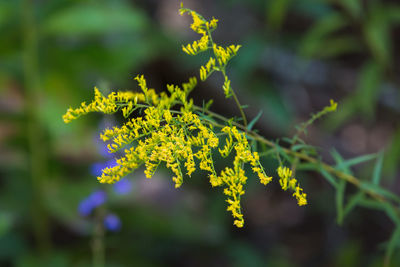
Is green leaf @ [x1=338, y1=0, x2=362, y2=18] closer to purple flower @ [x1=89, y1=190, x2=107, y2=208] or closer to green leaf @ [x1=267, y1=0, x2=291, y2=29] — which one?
green leaf @ [x1=267, y1=0, x2=291, y2=29]

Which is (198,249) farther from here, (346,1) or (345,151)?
(346,1)

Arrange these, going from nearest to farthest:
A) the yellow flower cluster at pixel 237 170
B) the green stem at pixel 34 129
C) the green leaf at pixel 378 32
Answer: the yellow flower cluster at pixel 237 170 → the green leaf at pixel 378 32 → the green stem at pixel 34 129

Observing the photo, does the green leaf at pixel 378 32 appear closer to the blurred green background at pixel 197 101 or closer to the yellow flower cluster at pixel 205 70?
the blurred green background at pixel 197 101

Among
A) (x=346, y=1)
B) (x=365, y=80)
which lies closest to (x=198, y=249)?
(x=365, y=80)

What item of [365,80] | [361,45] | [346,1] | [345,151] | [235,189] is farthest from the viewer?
[345,151]

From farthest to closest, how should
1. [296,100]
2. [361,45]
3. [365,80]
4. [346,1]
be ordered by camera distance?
[296,100] < [361,45] < [365,80] < [346,1]

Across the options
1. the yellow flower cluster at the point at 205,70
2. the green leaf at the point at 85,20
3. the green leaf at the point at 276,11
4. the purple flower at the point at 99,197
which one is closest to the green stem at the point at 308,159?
the yellow flower cluster at the point at 205,70

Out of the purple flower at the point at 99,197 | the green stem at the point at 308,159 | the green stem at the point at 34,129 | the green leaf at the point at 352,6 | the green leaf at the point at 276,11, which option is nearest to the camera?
the green stem at the point at 308,159

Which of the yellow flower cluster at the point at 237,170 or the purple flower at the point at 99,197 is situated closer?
the yellow flower cluster at the point at 237,170

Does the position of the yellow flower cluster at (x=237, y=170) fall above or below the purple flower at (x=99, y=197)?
below
